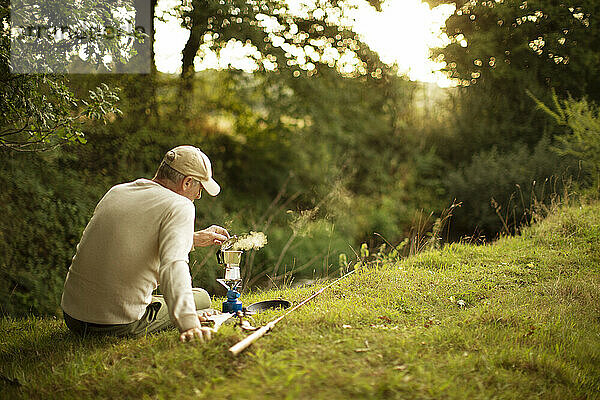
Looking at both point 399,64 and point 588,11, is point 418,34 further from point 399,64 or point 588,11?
point 588,11

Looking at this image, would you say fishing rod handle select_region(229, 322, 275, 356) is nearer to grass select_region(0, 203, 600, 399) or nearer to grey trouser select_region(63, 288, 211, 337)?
grass select_region(0, 203, 600, 399)

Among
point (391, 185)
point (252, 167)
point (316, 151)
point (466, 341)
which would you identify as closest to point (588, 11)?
point (391, 185)

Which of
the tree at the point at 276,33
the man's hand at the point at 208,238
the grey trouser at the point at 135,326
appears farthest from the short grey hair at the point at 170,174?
the tree at the point at 276,33

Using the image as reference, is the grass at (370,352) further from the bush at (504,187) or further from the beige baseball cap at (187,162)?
the bush at (504,187)

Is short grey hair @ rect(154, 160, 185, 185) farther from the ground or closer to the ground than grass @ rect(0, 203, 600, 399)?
farther from the ground

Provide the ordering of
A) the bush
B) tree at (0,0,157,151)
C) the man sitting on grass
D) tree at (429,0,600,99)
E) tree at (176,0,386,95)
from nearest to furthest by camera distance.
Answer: the man sitting on grass < tree at (0,0,157,151) < tree at (176,0,386,95) < the bush < tree at (429,0,600,99)

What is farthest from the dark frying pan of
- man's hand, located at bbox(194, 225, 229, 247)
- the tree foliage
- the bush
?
the bush

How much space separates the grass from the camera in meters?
2.26

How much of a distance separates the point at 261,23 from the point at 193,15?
3.82 feet

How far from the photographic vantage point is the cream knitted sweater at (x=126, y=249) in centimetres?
277

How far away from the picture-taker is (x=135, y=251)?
9.25ft

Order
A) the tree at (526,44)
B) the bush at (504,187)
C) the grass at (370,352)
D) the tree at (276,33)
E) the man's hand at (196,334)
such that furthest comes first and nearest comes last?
the tree at (526,44) < the bush at (504,187) < the tree at (276,33) < the man's hand at (196,334) < the grass at (370,352)

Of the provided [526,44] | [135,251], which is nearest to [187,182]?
[135,251]

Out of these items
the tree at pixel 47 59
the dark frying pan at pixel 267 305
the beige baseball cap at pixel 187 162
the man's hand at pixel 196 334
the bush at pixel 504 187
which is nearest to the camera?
the man's hand at pixel 196 334
